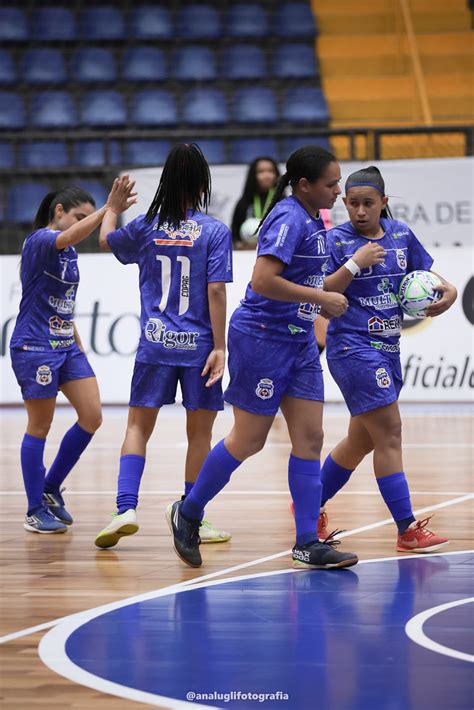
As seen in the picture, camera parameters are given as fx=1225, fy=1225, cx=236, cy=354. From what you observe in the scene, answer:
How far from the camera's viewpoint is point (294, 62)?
16.3 meters

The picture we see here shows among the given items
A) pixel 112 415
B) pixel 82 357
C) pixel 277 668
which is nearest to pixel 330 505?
pixel 82 357

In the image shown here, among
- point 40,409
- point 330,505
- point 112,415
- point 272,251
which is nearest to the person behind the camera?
point 272,251

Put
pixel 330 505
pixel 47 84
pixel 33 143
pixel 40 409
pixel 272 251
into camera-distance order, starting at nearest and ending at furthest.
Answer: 1. pixel 272 251
2. pixel 40 409
3. pixel 330 505
4. pixel 33 143
5. pixel 47 84

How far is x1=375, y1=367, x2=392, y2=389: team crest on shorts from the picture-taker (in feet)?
16.3

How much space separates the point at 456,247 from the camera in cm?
1153

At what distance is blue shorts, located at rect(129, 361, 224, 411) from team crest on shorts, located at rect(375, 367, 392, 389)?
26.1 inches

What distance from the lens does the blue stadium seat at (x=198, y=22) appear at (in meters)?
16.3

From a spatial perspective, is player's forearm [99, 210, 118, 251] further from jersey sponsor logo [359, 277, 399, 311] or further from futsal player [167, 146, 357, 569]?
jersey sponsor logo [359, 277, 399, 311]

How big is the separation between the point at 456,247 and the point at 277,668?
8.70 meters

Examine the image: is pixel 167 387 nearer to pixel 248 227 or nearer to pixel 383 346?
pixel 383 346

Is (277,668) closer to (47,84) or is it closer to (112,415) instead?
(112,415)

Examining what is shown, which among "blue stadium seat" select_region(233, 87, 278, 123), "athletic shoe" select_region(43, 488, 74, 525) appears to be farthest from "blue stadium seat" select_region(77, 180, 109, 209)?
"athletic shoe" select_region(43, 488, 74, 525)

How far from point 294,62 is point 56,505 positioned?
11.4m

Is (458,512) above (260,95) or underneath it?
underneath
